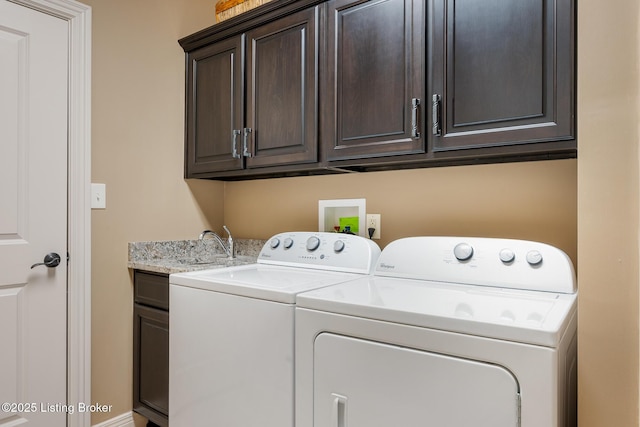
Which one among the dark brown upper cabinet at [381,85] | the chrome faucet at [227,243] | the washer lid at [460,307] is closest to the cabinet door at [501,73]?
the dark brown upper cabinet at [381,85]

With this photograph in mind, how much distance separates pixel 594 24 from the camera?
0.85m

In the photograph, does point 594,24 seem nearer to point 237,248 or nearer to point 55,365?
point 237,248

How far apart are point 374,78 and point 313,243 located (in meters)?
0.77

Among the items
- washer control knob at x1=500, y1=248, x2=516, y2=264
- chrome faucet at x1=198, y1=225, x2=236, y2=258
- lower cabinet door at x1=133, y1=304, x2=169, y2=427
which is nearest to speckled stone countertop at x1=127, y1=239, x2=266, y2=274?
chrome faucet at x1=198, y1=225, x2=236, y2=258

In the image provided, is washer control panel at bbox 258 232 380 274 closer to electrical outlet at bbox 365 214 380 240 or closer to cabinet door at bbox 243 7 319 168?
electrical outlet at bbox 365 214 380 240

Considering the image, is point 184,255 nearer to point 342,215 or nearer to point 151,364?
point 151,364

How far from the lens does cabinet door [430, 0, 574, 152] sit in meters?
1.30

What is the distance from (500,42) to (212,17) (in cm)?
187

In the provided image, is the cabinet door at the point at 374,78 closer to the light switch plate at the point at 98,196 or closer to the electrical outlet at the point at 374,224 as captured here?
the electrical outlet at the point at 374,224

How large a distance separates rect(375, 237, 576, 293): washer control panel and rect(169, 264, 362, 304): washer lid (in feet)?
0.68

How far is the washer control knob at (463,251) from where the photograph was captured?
147 centimetres

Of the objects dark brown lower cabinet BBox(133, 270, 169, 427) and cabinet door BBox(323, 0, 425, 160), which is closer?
cabinet door BBox(323, 0, 425, 160)

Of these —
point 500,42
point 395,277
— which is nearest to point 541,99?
point 500,42

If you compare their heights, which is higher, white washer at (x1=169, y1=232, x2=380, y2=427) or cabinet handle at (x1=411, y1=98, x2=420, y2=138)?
cabinet handle at (x1=411, y1=98, x2=420, y2=138)
